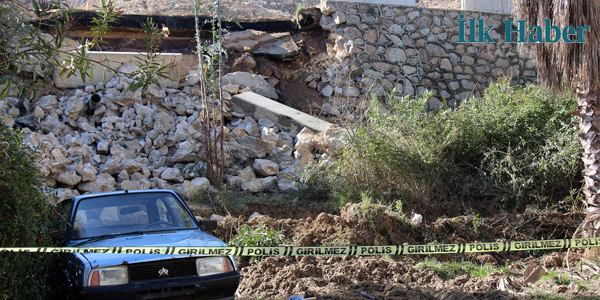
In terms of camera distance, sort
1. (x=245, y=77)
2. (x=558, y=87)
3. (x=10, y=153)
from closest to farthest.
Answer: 1. (x=10, y=153)
2. (x=558, y=87)
3. (x=245, y=77)

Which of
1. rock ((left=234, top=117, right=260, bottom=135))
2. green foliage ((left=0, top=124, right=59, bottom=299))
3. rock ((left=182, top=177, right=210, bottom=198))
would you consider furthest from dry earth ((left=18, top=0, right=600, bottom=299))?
rock ((left=234, top=117, right=260, bottom=135))

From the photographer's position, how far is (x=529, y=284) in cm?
562

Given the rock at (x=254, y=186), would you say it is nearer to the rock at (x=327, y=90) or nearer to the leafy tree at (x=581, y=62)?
the rock at (x=327, y=90)

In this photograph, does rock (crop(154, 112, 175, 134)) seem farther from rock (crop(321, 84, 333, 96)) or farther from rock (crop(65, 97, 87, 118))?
rock (crop(321, 84, 333, 96))

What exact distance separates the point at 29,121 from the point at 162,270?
6887 millimetres

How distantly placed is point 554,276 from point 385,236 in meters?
2.33

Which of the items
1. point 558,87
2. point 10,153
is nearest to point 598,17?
point 558,87

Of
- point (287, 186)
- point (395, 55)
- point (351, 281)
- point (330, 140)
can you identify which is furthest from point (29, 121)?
point (395, 55)

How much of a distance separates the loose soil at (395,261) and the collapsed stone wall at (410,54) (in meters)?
5.78

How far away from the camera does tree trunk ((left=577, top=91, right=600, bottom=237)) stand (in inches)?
252

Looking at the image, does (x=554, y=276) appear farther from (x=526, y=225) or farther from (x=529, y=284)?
(x=526, y=225)

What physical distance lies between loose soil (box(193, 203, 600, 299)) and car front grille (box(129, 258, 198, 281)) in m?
1.40

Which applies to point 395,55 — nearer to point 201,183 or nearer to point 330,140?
point 330,140

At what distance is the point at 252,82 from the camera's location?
41.7 feet
